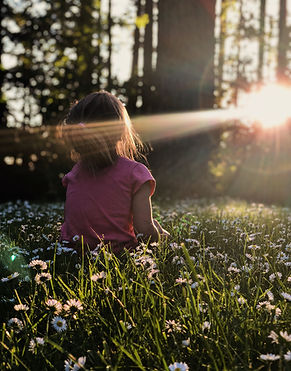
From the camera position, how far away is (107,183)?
10.7 ft

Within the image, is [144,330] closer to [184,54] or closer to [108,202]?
[108,202]

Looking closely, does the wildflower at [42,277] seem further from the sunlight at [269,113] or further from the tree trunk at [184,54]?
the sunlight at [269,113]

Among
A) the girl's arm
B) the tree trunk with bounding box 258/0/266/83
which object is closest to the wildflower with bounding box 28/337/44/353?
the girl's arm

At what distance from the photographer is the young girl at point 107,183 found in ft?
10.5

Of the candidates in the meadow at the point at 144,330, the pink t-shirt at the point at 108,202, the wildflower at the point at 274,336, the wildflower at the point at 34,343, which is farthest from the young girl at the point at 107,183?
the wildflower at the point at 274,336

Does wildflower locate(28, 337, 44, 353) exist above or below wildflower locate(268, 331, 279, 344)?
below

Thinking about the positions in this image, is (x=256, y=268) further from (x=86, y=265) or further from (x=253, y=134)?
(x=253, y=134)

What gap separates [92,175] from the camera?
132 inches

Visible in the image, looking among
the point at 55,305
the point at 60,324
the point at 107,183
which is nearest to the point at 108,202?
the point at 107,183

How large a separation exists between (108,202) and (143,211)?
28 centimetres

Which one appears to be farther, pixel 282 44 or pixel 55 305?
→ pixel 282 44

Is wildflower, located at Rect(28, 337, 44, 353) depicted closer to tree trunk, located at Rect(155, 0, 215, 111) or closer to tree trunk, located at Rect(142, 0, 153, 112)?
tree trunk, located at Rect(155, 0, 215, 111)

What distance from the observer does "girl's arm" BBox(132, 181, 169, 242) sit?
3.23 m

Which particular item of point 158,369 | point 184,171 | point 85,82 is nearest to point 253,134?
point 184,171
